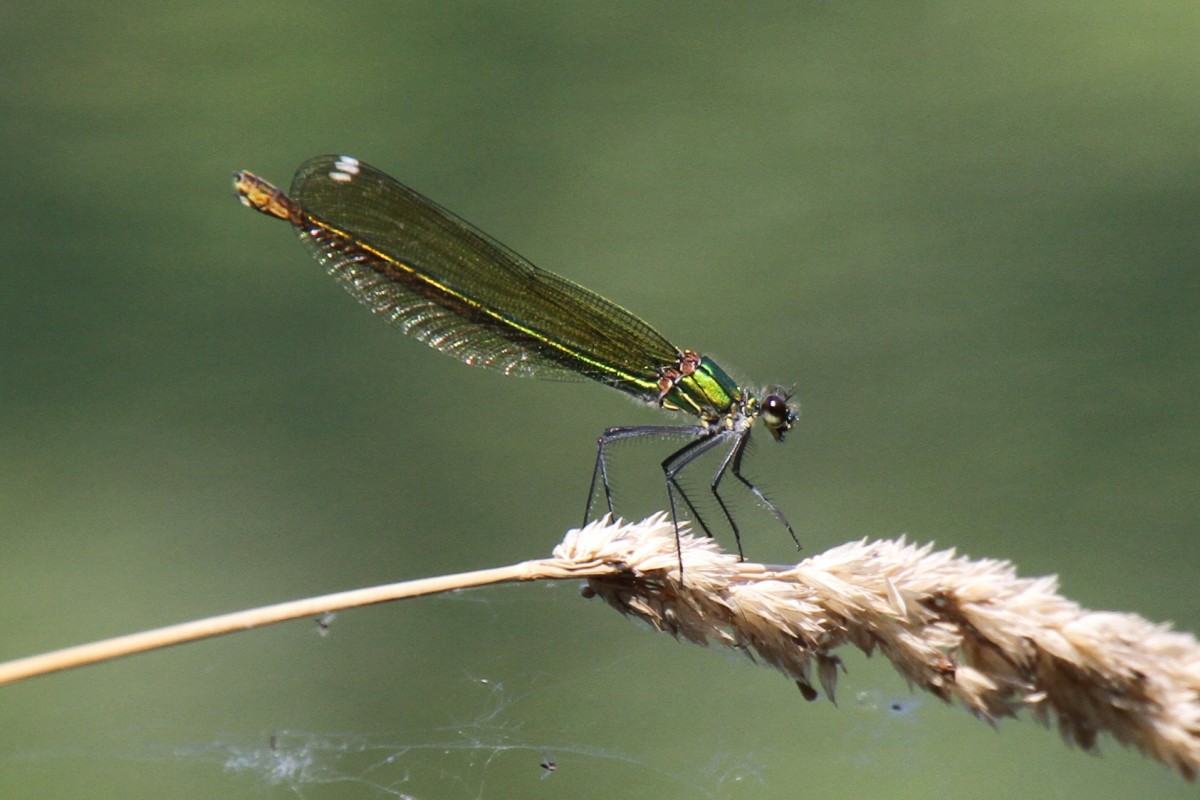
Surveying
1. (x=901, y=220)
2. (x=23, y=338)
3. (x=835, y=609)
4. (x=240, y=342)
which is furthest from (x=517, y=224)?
(x=835, y=609)

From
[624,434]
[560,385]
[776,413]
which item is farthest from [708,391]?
[560,385]

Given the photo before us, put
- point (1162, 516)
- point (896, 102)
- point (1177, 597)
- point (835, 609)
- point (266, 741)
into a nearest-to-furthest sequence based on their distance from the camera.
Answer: point (835, 609), point (266, 741), point (1177, 597), point (1162, 516), point (896, 102)

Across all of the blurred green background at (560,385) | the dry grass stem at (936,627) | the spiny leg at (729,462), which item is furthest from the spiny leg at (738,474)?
the dry grass stem at (936,627)

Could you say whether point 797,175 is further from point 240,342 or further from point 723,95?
point 240,342

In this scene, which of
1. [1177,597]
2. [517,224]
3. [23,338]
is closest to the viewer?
[1177,597]

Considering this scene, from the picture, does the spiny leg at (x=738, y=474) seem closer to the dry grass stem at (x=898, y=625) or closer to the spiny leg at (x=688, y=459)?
the spiny leg at (x=688, y=459)

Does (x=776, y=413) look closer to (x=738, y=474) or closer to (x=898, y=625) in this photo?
(x=738, y=474)
